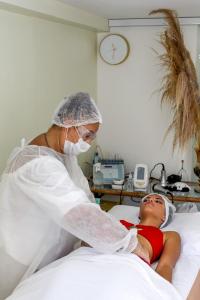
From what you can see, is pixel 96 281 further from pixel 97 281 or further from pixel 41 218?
pixel 41 218

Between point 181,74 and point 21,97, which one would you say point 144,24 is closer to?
point 181,74

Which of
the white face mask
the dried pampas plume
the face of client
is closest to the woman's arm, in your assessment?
the face of client

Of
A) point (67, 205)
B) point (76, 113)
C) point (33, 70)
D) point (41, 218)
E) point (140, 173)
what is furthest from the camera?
point (140, 173)

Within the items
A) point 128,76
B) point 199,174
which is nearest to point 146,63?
point 128,76

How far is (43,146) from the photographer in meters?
1.80

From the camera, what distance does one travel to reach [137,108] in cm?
355

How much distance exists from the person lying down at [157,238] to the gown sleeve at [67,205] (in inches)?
6.5

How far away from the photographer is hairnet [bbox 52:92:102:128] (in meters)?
1.82

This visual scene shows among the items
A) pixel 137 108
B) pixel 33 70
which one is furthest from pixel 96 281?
Result: pixel 137 108

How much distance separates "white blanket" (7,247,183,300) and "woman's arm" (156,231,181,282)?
0.78 feet

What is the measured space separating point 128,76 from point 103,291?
91.5 inches

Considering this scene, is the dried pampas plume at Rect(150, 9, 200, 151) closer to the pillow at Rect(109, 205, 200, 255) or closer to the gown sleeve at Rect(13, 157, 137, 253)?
the pillow at Rect(109, 205, 200, 255)

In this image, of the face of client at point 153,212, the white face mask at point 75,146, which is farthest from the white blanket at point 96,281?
the face of client at point 153,212

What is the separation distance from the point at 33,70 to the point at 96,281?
5.20 ft
